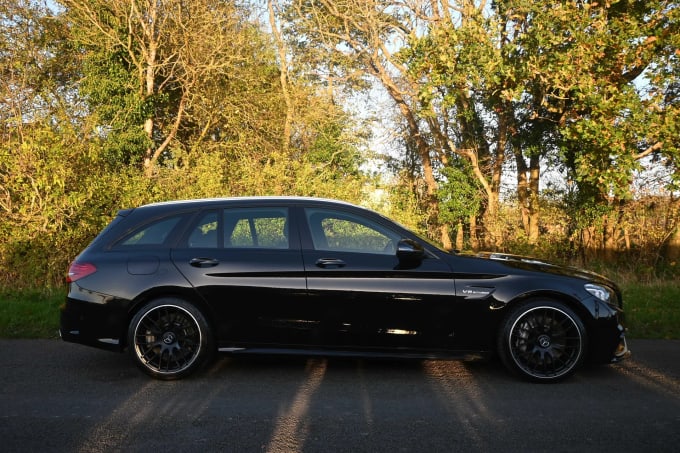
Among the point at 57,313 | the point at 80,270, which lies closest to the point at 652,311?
the point at 80,270

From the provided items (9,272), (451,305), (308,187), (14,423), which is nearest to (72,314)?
(14,423)

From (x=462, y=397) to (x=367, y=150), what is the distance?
19.9 m

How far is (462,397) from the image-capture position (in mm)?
5332

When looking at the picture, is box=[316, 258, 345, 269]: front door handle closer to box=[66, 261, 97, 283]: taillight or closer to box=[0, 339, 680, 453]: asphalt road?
box=[0, 339, 680, 453]: asphalt road

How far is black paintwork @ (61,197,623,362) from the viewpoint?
5855mm

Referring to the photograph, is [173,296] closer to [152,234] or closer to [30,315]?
[152,234]

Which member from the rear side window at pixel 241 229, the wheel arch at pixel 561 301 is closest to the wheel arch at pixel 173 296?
the rear side window at pixel 241 229

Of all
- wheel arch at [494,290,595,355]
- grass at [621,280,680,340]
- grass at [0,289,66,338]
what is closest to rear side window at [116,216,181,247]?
grass at [0,289,66,338]

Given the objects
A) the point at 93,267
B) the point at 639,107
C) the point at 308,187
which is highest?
the point at 639,107

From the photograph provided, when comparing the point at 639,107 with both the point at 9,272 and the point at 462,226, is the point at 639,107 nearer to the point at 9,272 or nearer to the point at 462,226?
the point at 462,226

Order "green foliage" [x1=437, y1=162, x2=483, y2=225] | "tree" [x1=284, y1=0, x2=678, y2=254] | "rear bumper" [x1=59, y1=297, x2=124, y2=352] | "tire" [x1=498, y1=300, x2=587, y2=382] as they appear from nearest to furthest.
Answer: "tire" [x1=498, y1=300, x2=587, y2=382], "rear bumper" [x1=59, y1=297, x2=124, y2=352], "tree" [x1=284, y1=0, x2=678, y2=254], "green foliage" [x1=437, y1=162, x2=483, y2=225]

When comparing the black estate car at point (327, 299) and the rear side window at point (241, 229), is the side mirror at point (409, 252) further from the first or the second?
the rear side window at point (241, 229)

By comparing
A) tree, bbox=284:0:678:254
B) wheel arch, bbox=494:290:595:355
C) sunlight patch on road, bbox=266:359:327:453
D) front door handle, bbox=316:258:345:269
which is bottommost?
sunlight patch on road, bbox=266:359:327:453

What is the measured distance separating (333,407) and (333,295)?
3.71ft
